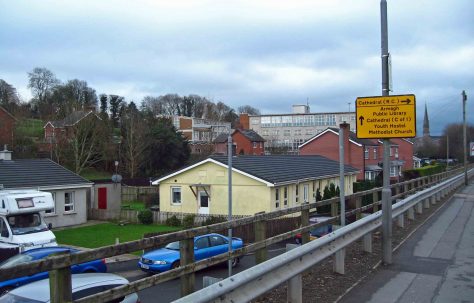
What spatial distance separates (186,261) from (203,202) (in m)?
30.5

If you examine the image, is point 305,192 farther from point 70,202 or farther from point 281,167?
point 70,202

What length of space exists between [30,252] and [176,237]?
1129 cm

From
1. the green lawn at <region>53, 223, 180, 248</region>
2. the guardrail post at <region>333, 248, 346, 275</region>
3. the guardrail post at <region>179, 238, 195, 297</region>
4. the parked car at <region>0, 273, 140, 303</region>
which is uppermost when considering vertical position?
the guardrail post at <region>179, 238, 195, 297</region>

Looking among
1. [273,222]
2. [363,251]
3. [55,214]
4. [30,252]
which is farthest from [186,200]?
[363,251]

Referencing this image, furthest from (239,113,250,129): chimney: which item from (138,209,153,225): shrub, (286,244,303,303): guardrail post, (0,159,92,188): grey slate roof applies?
(286,244,303,303): guardrail post

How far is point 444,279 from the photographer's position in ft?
25.1

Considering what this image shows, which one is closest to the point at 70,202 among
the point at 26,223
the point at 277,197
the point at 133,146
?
the point at 26,223

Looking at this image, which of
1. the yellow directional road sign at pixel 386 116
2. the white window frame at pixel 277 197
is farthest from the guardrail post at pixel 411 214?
the white window frame at pixel 277 197

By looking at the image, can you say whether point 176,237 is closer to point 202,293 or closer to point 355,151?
point 202,293

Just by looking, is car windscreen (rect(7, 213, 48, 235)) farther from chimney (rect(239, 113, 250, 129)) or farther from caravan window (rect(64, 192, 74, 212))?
chimney (rect(239, 113, 250, 129))

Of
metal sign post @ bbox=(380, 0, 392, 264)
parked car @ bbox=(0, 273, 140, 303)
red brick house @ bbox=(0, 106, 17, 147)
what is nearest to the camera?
parked car @ bbox=(0, 273, 140, 303)

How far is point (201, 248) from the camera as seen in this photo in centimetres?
1559

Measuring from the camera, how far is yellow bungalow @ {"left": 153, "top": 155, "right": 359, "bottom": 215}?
31.6 metres

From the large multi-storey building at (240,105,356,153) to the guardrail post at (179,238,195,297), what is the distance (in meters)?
111
